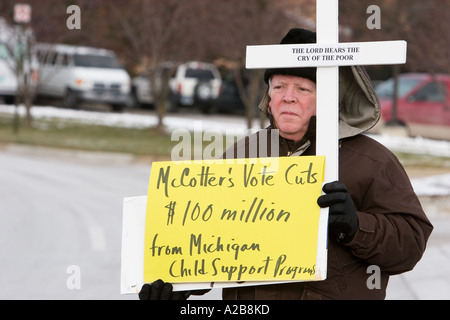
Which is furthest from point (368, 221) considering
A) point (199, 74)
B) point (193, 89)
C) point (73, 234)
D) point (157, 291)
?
point (199, 74)

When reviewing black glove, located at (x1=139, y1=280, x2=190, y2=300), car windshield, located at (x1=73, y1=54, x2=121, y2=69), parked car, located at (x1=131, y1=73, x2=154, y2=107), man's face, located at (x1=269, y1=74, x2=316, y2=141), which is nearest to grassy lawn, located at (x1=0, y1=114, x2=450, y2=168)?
car windshield, located at (x1=73, y1=54, x2=121, y2=69)

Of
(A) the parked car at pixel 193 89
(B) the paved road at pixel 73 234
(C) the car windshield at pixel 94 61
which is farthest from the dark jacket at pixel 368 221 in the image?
(C) the car windshield at pixel 94 61

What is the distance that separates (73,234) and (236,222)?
22.3ft

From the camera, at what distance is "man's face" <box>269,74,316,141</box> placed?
3.17 m

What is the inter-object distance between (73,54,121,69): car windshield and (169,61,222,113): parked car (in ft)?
6.85

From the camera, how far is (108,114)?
2792 centimetres

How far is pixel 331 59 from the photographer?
2.98m

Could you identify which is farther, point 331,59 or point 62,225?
point 62,225

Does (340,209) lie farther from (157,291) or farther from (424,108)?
(424,108)

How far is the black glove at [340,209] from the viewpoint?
9.50ft

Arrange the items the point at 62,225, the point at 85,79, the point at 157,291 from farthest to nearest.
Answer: the point at 85,79 → the point at 62,225 → the point at 157,291

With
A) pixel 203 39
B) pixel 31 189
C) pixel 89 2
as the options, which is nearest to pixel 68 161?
pixel 31 189

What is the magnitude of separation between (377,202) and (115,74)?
26751 mm

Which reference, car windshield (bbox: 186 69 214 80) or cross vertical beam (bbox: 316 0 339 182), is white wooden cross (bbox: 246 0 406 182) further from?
car windshield (bbox: 186 69 214 80)
